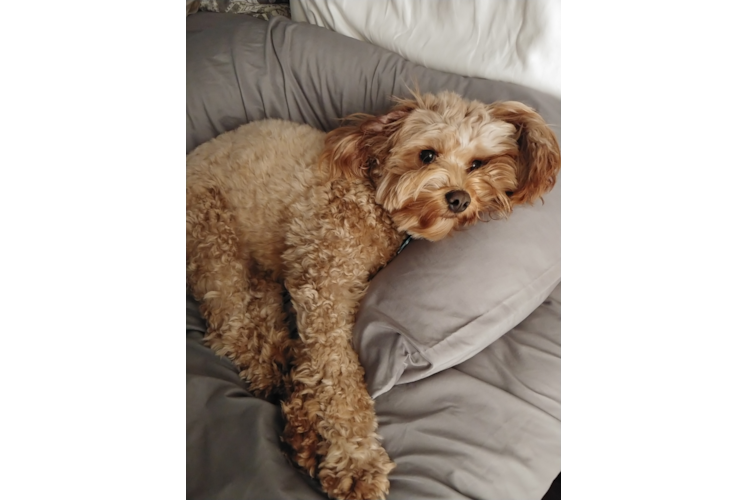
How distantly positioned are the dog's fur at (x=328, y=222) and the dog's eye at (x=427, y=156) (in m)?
0.01

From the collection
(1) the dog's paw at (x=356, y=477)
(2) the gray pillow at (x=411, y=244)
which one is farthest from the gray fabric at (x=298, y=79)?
(1) the dog's paw at (x=356, y=477)

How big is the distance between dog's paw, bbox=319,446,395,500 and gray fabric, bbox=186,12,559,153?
922 mm

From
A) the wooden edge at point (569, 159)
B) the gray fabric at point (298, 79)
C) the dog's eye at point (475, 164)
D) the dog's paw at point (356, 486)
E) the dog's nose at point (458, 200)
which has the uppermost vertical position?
the gray fabric at point (298, 79)

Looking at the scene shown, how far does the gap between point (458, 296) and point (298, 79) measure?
84 cm

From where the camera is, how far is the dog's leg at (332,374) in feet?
3.24

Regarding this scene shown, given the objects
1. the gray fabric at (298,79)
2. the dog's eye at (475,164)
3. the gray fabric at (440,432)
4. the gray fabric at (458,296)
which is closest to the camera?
the gray fabric at (440,432)

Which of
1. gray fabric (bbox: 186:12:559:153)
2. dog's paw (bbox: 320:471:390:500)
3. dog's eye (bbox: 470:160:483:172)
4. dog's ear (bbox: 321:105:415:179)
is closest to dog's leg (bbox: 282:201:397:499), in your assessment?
dog's paw (bbox: 320:471:390:500)

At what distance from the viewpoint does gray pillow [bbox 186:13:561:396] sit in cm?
107

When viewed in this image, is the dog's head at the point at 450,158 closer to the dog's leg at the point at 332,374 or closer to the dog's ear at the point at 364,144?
the dog's ear at the point at 364,144
